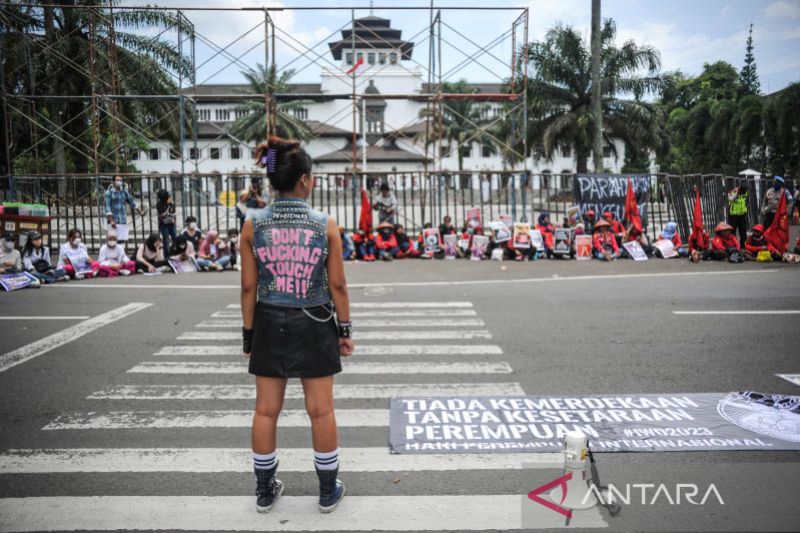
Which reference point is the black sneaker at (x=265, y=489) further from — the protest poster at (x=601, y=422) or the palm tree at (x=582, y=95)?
the palm tree at (x=582, y=95)

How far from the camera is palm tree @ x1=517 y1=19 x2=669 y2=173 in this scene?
112ft

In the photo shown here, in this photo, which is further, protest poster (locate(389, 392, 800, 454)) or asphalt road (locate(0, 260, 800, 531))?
protest poster (locate(389, 392, 800, 454))

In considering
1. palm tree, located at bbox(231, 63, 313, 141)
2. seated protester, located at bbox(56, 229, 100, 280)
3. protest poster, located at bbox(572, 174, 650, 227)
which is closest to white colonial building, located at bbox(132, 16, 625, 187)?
palm tree, located at bbox(231, 63, 313, 141)

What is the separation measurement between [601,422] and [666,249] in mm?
12339

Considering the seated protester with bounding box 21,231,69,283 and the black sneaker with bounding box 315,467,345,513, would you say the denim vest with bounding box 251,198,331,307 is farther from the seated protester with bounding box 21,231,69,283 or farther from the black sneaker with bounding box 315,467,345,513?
the seated protester with bounding box 21,231,69,283

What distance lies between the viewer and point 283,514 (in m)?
3.54

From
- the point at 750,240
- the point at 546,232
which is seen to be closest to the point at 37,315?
the point at 546,232

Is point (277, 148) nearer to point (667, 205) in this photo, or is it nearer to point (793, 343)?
point (793, 343)

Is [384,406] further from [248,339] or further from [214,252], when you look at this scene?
[214,252]

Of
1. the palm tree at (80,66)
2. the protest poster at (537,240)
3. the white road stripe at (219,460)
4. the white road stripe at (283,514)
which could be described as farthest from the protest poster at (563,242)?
the palm tree at (80,66)

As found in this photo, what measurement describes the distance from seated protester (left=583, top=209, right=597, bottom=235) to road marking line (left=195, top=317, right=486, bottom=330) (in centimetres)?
893

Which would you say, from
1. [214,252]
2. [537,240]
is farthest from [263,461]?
[537,240]

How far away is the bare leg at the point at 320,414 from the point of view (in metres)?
3.51

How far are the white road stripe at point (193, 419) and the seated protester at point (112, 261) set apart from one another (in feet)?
30.1
